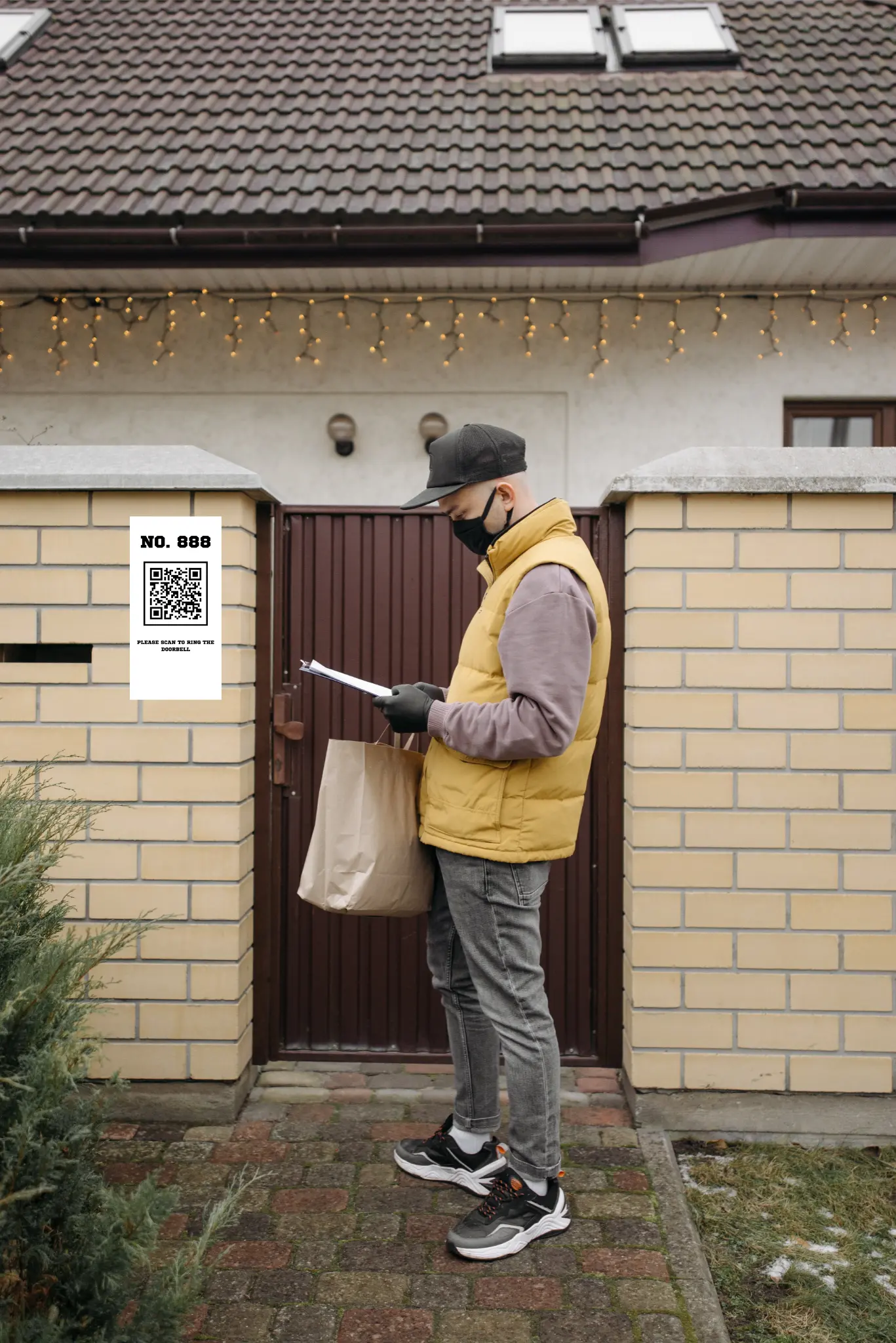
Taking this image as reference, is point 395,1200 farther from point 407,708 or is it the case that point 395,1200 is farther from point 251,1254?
point 407,708

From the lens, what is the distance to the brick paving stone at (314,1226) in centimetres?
236

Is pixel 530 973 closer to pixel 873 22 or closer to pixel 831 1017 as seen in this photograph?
pixel 831 1017

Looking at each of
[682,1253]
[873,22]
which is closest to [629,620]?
[682,1253]

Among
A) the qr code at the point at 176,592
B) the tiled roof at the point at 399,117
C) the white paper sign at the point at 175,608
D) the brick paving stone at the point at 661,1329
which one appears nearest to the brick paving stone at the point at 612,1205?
the brick paving stone at the point at 661,1329

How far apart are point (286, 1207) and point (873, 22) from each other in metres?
8.02

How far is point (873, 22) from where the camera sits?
6789 mm

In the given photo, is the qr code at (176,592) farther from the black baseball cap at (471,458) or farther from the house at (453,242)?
the house at (453,242)

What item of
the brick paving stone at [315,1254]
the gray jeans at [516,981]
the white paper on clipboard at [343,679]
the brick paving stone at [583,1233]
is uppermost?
the white paper on clipboard at [343,679]

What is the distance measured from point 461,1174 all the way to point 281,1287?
0.59 meters

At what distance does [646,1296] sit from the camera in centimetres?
217

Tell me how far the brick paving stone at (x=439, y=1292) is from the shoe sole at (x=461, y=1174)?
36 cm

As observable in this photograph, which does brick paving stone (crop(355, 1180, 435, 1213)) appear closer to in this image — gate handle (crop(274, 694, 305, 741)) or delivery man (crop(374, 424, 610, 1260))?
delivery man (crop(374, 424, 610, 1260))

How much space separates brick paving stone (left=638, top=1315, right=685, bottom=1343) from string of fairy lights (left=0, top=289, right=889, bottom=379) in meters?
4.78

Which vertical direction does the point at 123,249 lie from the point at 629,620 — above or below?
above
